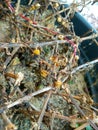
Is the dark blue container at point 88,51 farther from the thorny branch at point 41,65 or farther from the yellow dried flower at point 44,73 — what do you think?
the yellow dried flower at point 44,73

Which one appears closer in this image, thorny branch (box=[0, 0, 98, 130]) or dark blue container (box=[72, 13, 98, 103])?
thorny branch (box=[0, 0, 98, 130])

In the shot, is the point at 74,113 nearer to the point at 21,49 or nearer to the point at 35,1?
the point at 21,49

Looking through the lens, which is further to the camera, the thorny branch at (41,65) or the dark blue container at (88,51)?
the dark blue container at (88,51)

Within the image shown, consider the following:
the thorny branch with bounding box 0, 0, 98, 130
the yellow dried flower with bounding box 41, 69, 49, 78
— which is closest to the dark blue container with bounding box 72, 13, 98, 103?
the thorny branch with bounding box 0, 0, 98, 130

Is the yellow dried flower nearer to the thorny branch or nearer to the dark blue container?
the thorny branch

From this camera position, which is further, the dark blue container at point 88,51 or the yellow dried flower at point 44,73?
the dark blue container at point 88,51

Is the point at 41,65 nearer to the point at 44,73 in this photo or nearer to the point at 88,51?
the point at 44,73

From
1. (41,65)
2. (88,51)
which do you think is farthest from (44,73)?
(88,51)

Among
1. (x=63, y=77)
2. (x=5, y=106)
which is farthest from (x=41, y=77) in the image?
(x=5, y=106)

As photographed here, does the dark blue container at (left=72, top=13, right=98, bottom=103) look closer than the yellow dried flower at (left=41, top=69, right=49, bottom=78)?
No

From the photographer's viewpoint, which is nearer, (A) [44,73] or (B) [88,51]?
(A) [44,73]

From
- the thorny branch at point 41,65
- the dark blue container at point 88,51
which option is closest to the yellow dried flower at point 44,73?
the thorny branch at point 41,65
